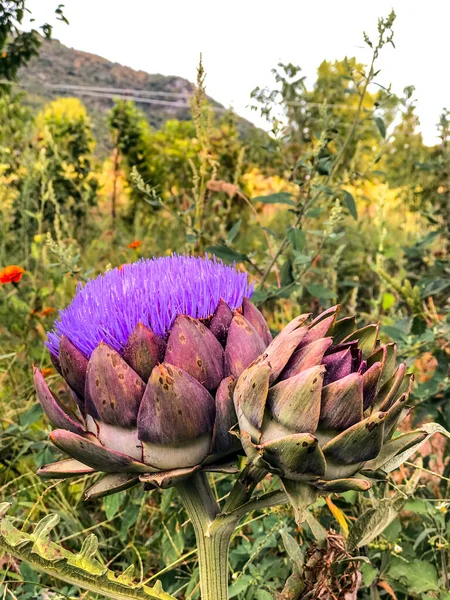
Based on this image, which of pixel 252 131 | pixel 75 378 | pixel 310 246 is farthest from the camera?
pixel 252 131

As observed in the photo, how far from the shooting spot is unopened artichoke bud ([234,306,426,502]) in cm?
57

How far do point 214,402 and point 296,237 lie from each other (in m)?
0.72

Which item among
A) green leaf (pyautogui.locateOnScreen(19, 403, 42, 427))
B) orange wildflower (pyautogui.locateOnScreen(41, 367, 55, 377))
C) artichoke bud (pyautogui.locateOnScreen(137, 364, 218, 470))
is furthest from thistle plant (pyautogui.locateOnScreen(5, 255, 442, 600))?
orange wildflower (pyautogui.locateOnScreen(41, 367, 55, 377))

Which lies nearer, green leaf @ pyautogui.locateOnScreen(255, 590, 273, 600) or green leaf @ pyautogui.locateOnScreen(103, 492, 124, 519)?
green leaf @ pyautogui.locateOnScreen(255, 590, 273, 600)

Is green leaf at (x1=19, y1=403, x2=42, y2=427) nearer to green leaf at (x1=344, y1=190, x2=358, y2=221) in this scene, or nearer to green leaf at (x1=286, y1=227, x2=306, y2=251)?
green leaf at (x1=286, y1=227, x2=306, y2=251)

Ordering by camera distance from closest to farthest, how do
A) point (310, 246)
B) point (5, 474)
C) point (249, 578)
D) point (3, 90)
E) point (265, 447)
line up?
point (265, 447)
point (249, 578)
point (5, 474)
point (3, 90)
point (310, 246)

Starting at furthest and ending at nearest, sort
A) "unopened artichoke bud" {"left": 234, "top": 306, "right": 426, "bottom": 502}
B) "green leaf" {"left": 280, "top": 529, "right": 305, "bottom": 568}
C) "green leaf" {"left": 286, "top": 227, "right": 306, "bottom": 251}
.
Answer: "green leaf" {"left": 286, "top": 227, "right": 306, "bottom": 251}, "green leaf" {"left": 280, "top": 529, "right": 305, "bottom": 568}, "unopened artichoke bud" {"left": 234, "top": 306, "right": 426, "bottom": 502}

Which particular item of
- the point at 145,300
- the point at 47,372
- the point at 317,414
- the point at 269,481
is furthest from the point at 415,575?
the point at 47,372

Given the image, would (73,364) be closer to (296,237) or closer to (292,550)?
(292,550)

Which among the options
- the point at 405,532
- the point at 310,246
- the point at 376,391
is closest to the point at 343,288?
the point at 310,246

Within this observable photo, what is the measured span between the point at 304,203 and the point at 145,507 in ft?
2.46

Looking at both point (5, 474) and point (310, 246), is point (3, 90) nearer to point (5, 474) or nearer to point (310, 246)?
point (310, 246)

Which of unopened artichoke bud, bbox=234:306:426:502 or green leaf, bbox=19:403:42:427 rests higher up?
unopened artichoke bud, bbox=234:306:426:502

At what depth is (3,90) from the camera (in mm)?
2672
